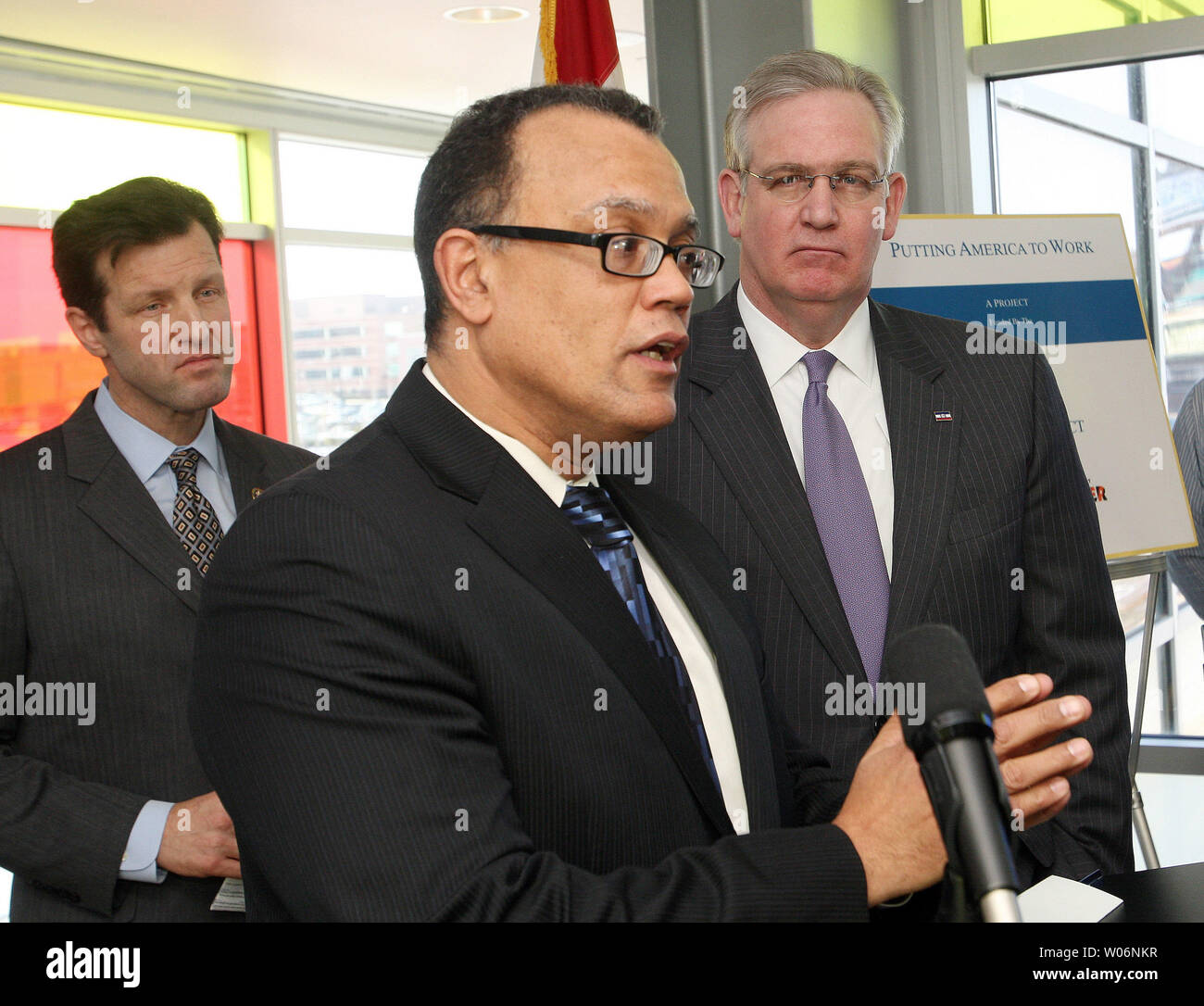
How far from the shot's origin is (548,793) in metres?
1.15

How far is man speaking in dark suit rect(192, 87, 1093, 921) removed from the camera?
104 cm

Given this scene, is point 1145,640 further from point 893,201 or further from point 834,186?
point 834,186

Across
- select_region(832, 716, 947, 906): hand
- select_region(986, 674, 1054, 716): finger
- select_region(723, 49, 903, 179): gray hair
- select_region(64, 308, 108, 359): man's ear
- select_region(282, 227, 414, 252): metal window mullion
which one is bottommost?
select_region(832, 716, 947, 906): hand

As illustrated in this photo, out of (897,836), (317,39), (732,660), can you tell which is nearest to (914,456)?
(732,660)

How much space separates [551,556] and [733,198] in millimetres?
1202

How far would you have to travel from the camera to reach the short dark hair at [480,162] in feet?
4.43

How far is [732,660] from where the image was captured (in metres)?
1.40

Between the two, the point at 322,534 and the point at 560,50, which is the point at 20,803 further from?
the point at 560,50

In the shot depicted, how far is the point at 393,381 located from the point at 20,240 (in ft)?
11.1

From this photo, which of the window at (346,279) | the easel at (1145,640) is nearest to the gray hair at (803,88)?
the easel at (1145,640)

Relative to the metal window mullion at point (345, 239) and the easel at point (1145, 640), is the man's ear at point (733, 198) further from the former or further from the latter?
the metal window mullion at point (345, 239)

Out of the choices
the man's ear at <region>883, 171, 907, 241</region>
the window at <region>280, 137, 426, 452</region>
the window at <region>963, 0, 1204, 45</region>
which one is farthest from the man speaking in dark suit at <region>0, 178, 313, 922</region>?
the window at <region>280, 137, 426, 452</region>

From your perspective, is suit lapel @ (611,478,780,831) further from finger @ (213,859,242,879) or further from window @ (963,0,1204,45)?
window @ (963,0,1204,45)

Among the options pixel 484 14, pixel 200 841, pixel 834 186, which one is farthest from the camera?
pixel 484 14
